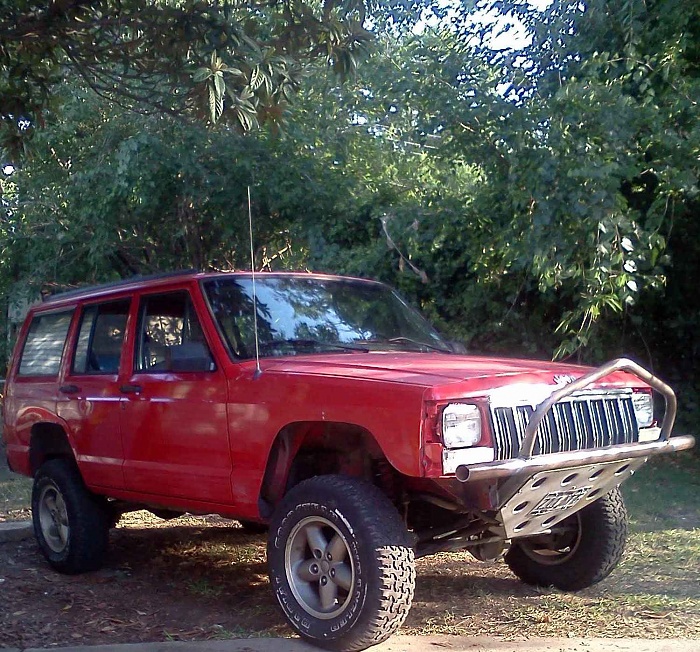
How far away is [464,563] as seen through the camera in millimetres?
6656

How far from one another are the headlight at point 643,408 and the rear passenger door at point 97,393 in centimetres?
315

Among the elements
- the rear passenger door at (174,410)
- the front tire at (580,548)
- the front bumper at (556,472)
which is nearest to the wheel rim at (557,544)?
the front tire at (580,548)

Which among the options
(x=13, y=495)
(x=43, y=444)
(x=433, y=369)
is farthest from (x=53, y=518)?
(x=433, y=369)

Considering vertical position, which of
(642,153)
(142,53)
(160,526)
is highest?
(142,53)

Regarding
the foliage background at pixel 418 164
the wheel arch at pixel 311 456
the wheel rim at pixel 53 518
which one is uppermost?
the foliage background at pixel 418 164

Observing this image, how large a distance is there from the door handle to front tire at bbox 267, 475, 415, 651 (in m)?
1.50

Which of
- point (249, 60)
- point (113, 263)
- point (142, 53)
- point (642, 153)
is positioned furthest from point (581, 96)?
point (113, 263)

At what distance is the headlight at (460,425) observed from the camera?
4156mm

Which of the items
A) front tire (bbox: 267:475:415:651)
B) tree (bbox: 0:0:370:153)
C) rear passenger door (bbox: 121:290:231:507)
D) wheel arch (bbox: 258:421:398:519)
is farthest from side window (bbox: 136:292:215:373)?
tree (bbox: 0:0:370:153)

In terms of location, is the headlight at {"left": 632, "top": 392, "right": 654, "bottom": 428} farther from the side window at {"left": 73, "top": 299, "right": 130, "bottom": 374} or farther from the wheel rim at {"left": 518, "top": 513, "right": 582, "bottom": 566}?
the side window at {"left": 73, "top": 299, "right": 130, "bottom": 374}

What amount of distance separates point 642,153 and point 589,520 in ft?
14.7

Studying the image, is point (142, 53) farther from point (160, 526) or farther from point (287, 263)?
point (287, 263)

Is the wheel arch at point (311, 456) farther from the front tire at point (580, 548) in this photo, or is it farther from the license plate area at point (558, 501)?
the front tire at point (580, 548)

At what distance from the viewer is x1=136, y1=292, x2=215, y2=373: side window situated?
17.3 feet
